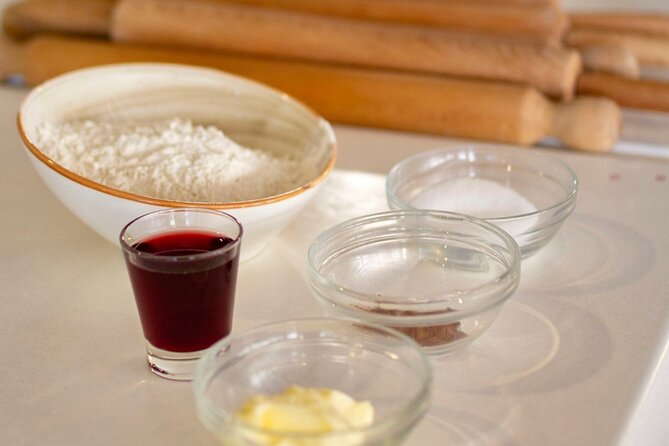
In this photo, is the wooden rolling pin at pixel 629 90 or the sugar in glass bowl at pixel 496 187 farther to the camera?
the wooden rolling pin at pixel 629 90

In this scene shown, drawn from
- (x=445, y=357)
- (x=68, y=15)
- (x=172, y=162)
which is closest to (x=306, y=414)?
(x=445, y=357)

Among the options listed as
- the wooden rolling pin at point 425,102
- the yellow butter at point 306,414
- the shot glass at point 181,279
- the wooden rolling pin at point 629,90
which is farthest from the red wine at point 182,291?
the wooden rolling pin at point 629,90

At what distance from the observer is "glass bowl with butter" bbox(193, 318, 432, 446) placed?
0.54 metres

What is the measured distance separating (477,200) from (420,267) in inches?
5.2

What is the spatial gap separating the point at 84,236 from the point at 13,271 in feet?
0.31

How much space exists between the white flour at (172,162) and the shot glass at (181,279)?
12 cm

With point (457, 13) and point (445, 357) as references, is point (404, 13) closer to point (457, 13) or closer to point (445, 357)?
point (457, 13)

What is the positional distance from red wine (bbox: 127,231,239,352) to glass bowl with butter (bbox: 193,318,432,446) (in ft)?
0.15

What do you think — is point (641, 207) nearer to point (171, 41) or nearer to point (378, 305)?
point (378, 305)

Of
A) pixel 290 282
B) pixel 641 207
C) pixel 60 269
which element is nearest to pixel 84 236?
pixel 60 269

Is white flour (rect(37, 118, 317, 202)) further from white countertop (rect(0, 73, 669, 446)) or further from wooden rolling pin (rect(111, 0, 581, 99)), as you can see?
wooden rolling pin (rect(111, 0, 581, 99))

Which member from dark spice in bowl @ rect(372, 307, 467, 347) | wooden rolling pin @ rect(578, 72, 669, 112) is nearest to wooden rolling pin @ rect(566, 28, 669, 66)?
wooden rolling pin @ rect(578, 72, 669, 112)

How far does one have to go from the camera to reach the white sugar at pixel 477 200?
892mm

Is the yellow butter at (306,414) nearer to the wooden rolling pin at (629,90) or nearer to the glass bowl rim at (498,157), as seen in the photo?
the glass bowl rim at (498,157)
